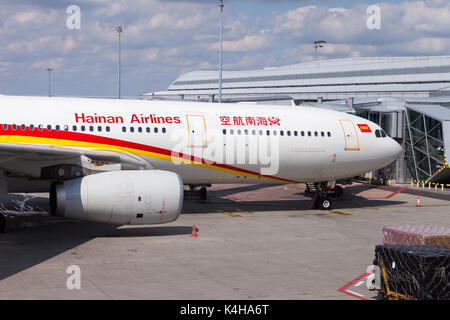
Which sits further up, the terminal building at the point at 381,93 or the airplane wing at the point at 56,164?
the terminal building at the point at 381,93

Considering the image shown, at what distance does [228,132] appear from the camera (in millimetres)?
24281

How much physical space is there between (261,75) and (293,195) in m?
91.2

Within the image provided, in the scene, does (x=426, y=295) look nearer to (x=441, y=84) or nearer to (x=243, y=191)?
(x=243, y=191)

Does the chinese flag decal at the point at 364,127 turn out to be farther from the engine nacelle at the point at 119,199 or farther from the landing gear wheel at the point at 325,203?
the engine nacelle at the point at 119,199

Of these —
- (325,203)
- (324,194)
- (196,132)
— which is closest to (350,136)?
(324,194)

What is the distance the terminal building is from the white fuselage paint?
32.5ft

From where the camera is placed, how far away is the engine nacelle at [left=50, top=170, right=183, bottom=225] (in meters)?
18.4

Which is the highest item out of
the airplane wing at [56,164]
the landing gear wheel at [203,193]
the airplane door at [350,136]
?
the airplane door at [350,136]

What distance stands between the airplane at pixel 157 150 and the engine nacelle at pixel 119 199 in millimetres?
32

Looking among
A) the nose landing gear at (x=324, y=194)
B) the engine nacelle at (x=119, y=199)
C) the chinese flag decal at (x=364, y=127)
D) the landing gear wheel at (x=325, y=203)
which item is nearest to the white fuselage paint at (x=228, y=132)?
the chinese flag decal at (x=364, y=127)

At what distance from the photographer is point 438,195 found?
35.5 metres

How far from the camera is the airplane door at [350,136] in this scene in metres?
26.6

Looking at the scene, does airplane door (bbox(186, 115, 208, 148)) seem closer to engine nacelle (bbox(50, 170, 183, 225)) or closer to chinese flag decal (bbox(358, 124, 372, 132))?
engine nacelle (bbox(50, 170, 183, 225))
